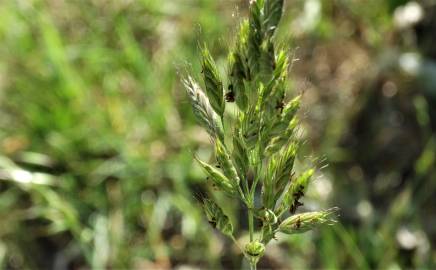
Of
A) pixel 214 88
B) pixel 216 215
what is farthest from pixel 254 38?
pixel 216 215

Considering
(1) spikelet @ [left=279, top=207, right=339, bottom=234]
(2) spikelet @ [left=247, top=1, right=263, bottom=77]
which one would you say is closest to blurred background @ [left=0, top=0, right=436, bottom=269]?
(1) spikelet @ [left=279, top=207, right=339, bottom=234]

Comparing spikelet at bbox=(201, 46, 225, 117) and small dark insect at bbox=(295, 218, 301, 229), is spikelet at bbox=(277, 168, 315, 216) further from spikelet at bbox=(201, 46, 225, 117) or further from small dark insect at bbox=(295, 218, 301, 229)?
spikelet at bbox=(201, 46, 225, 117)

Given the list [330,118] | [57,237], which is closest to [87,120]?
[57,237]

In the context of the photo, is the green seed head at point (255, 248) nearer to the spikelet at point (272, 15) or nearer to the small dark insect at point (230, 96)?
the small dark insect at point (230, 96)

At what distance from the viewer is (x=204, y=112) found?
1.43 metres

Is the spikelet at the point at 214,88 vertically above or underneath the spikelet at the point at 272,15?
underneath

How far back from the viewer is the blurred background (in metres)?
3.08

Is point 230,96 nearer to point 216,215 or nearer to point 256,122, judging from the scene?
point 256,122

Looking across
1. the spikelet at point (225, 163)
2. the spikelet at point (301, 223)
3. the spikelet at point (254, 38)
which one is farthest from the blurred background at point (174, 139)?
the spikelet at point (254, 38)

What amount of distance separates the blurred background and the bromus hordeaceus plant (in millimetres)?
1382

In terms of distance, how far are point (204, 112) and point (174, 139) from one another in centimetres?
206

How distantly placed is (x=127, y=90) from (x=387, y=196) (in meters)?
1.54

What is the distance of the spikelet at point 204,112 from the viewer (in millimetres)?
1405

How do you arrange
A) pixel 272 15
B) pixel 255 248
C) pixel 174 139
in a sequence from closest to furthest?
pixel 272 15 < pixel 255 248 < pixel 174 139
